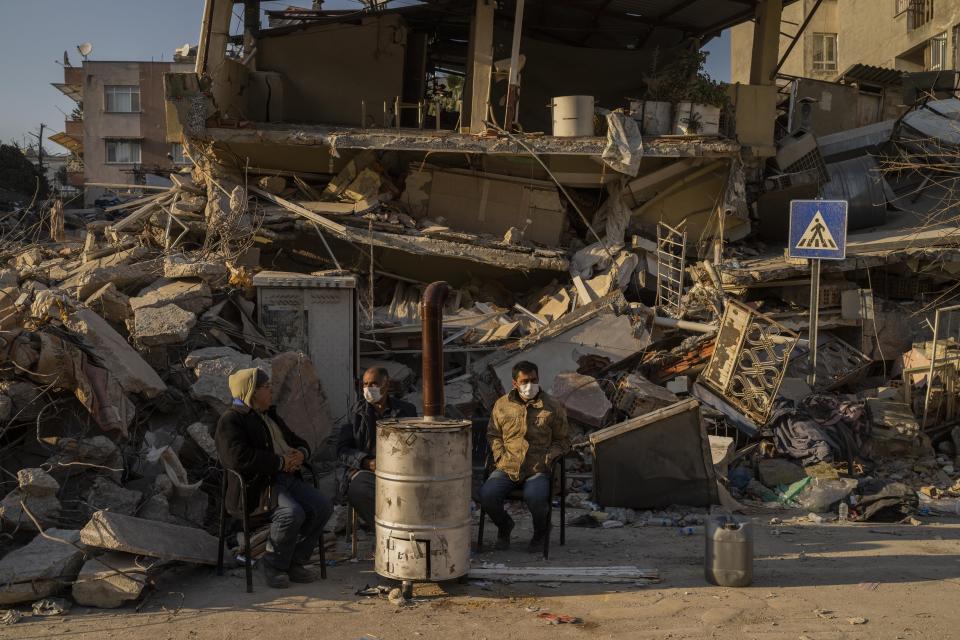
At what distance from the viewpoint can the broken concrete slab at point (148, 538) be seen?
18.7 ft

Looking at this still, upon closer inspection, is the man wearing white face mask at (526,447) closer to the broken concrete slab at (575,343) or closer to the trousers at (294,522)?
the trousers at (294,522)

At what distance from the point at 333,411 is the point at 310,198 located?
5.27 metres

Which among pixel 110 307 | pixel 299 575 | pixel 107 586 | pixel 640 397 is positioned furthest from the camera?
pixel 640 397

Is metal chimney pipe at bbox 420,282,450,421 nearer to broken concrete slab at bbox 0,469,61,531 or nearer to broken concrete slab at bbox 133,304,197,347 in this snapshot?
broken concrete slab at bbox 0,469,61,531

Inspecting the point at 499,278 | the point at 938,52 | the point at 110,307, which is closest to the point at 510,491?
the point at 110,307

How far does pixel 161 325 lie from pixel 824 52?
30173mm

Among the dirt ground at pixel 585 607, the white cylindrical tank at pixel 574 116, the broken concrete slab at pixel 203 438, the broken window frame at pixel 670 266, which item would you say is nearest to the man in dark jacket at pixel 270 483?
the dirt ground at pixel 585 607

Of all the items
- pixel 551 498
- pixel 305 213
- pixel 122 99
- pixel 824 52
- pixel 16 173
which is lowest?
pixel 551 498

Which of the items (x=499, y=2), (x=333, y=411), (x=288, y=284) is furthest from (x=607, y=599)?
(x=499, y=2)

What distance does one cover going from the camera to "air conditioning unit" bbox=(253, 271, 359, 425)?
10.6m

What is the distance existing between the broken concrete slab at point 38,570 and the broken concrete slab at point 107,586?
11 centimetres

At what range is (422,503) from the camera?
18.9ft

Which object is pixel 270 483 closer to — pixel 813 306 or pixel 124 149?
pixel 813 306

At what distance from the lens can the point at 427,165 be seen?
49.0ft
